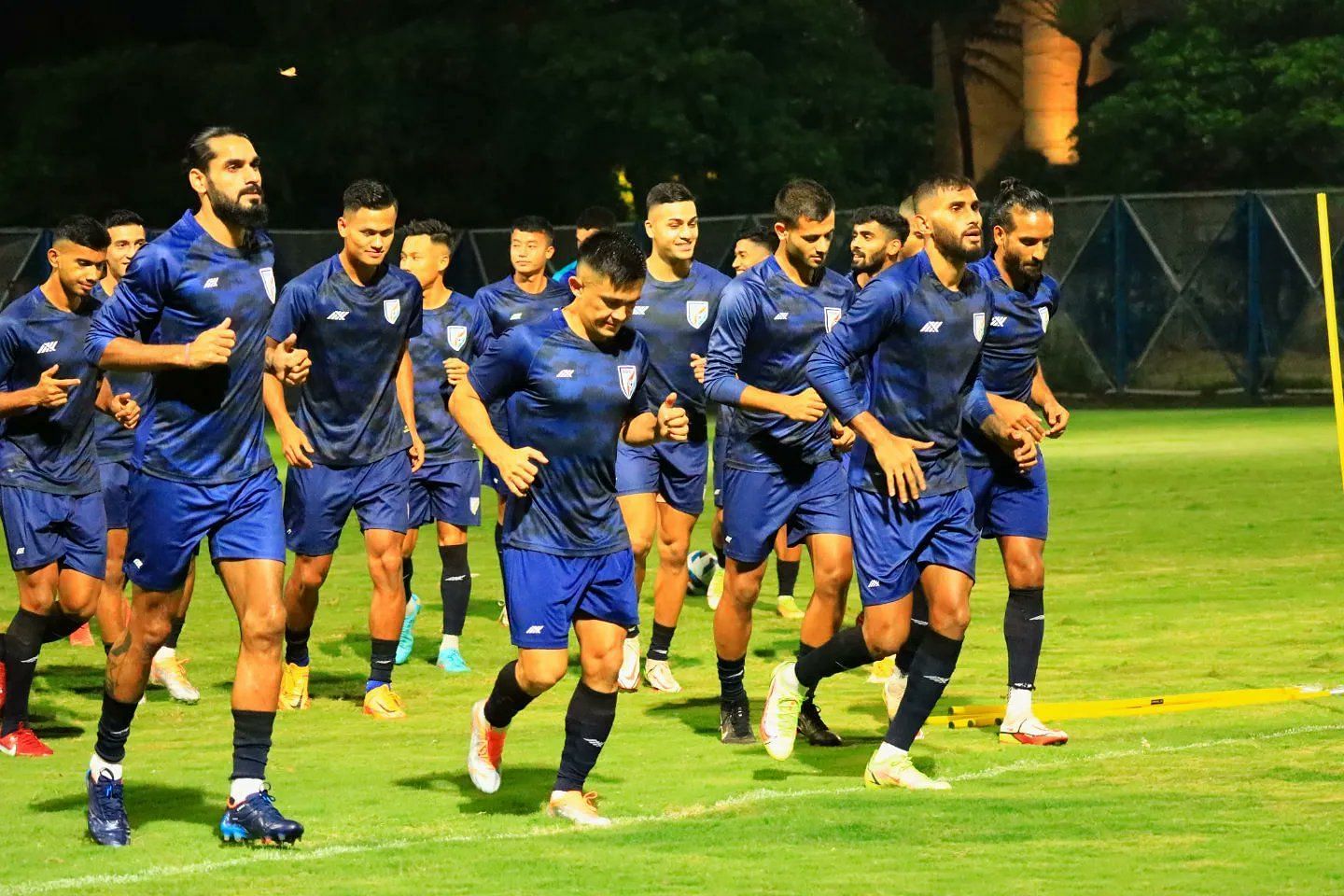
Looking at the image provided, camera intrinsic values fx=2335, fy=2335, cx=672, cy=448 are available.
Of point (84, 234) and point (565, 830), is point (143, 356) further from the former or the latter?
point (84, 234)

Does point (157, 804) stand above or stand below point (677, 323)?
below

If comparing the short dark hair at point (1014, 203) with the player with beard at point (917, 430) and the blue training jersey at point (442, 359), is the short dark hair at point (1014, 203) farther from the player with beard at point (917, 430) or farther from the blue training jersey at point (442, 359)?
the blue training jersey at point (442, 359)

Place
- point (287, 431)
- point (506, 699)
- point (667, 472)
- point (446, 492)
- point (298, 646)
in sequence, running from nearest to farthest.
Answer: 1. point (506, 699)
2. point (287, 431)
3. point (298, 646)
4. point (667, 472)
5. point (446, 492)

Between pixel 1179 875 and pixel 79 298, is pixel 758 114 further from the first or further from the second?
pixel 1179 875

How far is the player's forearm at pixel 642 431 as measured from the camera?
912 cm

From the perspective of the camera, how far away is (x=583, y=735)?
29.1ft

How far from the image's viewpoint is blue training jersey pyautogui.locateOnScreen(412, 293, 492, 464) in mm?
14547

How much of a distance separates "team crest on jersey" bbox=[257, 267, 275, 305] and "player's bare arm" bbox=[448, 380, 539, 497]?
83 cm

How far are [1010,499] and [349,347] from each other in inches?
136

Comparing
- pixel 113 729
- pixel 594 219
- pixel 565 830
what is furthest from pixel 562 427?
pixel 594 219

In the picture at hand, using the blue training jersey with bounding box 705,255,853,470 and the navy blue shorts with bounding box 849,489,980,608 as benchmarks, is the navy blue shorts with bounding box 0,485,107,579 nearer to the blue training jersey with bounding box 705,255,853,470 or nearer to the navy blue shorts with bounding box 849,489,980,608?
the blue training jersey with bounding box 705,255,853,470

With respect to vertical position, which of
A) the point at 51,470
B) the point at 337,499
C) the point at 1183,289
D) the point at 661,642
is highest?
the point at 51,470

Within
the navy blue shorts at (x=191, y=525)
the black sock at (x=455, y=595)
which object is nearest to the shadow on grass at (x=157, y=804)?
the navy blue shorts at (x=191, y=525)

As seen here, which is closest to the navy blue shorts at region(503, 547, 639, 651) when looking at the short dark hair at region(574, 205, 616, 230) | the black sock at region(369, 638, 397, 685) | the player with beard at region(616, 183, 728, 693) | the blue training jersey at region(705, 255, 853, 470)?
the blue training jersey at region(705, 255, 853, 470)
